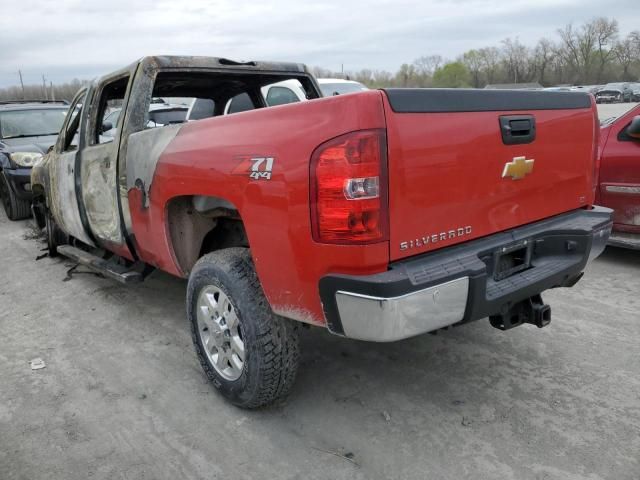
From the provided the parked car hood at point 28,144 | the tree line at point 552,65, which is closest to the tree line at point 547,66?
the tree line at point 552,65

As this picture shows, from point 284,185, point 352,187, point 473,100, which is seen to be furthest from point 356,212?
point 473,100

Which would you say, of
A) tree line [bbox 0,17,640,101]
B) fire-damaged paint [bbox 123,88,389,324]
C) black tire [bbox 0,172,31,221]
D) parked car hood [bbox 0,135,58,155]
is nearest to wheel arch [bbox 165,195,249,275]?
fire-damaged paint [bbox 123,88,389,324]

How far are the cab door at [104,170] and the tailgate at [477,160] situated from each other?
2243mm

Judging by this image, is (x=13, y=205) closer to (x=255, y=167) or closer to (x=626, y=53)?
(x=255, y=167)

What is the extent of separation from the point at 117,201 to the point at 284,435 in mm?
2009

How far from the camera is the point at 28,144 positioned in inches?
321

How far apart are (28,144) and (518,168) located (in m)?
7.89

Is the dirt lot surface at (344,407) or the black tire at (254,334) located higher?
the black tire at (254,334)

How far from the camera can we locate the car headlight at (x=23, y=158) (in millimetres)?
7766

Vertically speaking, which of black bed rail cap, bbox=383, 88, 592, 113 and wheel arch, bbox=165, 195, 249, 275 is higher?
black bed rail cap, bbox=383, 88, 592, 113

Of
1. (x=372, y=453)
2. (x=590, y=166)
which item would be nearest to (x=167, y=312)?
(x=372, y=453)

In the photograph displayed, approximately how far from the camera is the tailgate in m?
2.13

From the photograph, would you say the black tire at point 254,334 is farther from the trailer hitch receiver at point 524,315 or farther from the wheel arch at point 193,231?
the trailer hitch receiver at point 524,315

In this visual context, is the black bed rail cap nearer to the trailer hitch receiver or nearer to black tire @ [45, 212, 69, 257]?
the trailer hitch receiver
